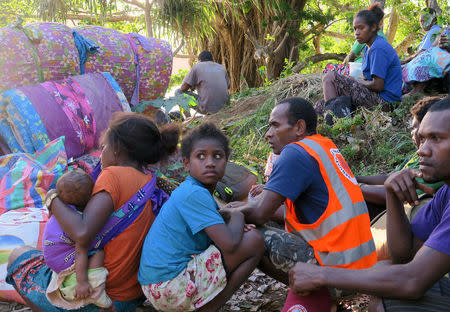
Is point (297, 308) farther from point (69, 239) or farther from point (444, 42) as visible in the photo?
point (444, 42)

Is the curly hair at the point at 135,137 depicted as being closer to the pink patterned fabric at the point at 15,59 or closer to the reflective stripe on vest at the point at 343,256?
the reflective stripe on vest at the point at 343,256

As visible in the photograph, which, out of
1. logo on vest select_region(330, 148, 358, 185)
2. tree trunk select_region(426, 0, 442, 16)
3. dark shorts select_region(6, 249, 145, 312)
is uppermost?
tree trunk select_region(426, 0, 442, 16)

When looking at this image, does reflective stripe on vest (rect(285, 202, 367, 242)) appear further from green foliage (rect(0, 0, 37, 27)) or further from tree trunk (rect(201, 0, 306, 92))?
tree trunk (rect(201, 0, 306, 92))

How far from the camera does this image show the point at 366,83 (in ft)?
15.2

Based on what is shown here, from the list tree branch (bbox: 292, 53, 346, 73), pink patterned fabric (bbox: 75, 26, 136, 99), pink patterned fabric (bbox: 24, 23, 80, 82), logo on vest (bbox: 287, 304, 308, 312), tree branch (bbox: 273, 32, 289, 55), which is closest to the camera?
logo on vest (bbox: 287, 304, 308, 312)

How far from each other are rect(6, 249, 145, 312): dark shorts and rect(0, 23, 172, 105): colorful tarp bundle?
179cm

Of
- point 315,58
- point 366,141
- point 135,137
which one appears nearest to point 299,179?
point 135,137

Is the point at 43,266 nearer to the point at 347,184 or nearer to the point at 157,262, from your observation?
the point at 157,262

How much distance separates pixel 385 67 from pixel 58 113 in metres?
3.08

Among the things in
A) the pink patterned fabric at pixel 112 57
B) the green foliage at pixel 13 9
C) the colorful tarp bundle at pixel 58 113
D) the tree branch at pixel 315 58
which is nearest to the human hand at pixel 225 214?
the colorful tarp bundle at pixel 58 113

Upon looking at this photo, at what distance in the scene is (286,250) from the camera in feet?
7.19

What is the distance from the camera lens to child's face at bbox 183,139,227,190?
2.26 meters

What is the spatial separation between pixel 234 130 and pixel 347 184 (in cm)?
366

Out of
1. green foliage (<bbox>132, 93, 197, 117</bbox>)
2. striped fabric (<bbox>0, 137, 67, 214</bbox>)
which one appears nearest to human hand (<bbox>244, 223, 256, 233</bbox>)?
striped fabric (<bbox>0, 137, 67, 214</bbox>)
